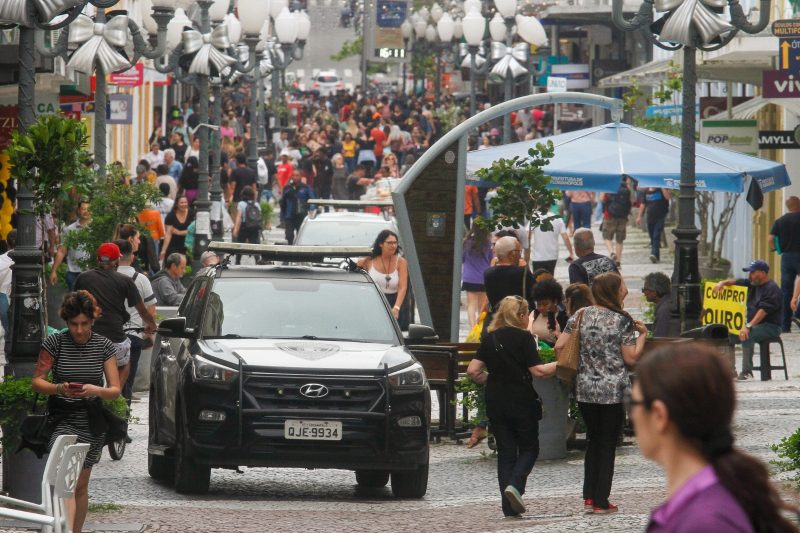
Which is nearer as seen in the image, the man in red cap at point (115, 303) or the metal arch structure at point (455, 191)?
the man in red cap at point (115, 303)

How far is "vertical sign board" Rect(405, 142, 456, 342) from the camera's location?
1800cm

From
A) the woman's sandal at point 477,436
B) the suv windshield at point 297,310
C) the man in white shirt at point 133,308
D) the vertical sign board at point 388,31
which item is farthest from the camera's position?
the vertical sign board at point 388,31

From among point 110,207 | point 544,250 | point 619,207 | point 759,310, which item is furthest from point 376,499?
point 619,207

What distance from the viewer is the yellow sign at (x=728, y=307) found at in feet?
62.1

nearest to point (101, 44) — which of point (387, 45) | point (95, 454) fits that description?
point (95, 454)

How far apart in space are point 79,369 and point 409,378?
261cm

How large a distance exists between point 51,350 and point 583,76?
4721 cm

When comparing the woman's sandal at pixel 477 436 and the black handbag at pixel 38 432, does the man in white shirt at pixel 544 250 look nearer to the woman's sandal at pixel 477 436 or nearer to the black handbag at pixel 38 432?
the woman's sandal at pixel 477 436

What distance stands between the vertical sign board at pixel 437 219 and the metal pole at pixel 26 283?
6.91 meters

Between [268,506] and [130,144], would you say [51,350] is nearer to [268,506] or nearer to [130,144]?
[268,506]

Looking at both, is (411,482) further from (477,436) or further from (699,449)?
(699,449)

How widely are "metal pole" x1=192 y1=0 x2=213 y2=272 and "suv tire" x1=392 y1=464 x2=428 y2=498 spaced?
13.0 meters

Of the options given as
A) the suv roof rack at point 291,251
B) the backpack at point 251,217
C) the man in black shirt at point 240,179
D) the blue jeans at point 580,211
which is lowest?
the suv roof rack at point 291,251

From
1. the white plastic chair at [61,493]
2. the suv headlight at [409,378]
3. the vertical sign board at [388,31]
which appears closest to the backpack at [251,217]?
the suv headlight at [409,378]
